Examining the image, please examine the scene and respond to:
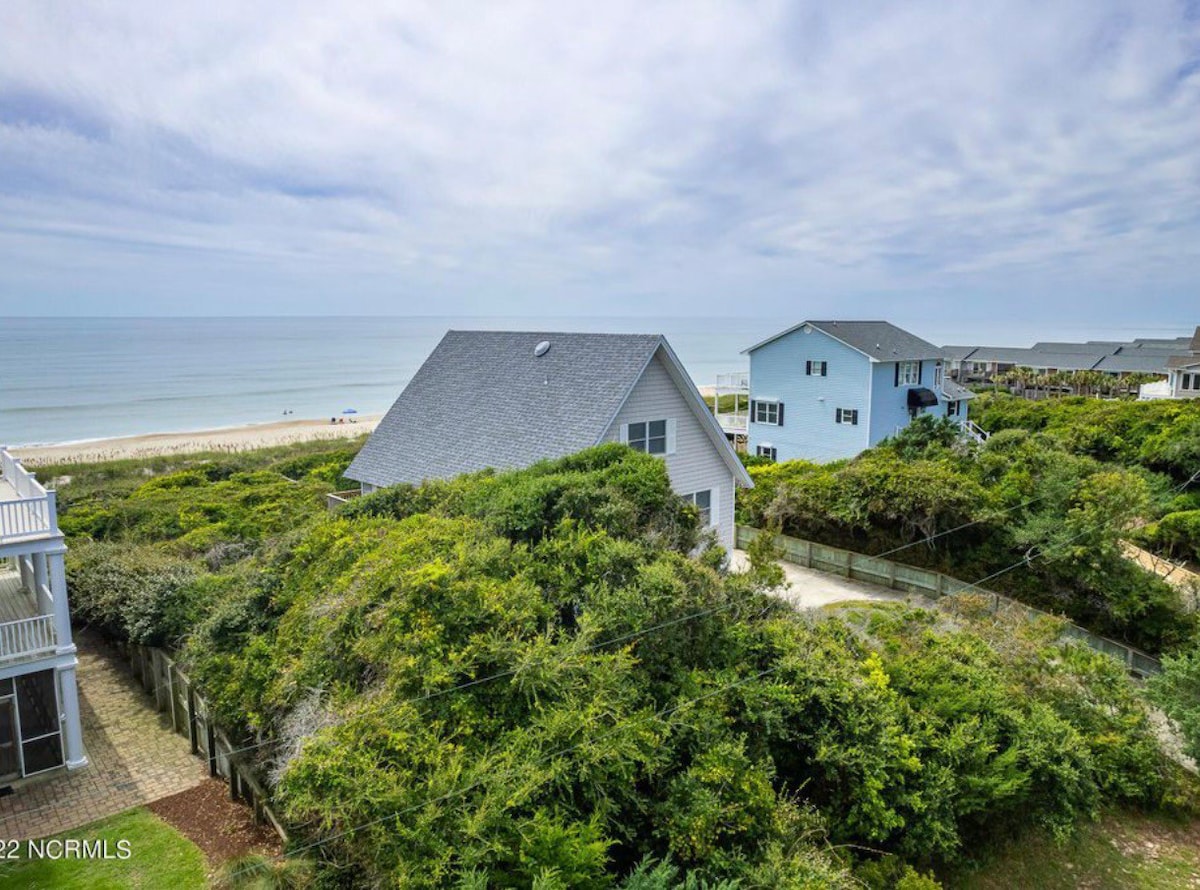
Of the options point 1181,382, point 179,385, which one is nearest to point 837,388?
point 1181,382

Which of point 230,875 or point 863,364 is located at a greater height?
point 863,364

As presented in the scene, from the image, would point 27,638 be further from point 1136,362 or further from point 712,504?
point 1136,362

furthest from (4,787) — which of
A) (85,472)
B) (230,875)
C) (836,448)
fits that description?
(85,472)

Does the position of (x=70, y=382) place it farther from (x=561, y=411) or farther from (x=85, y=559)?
(x=561, y=411)

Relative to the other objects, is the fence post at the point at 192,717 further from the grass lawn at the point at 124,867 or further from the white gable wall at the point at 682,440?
the white gable wall at the point at 682,440

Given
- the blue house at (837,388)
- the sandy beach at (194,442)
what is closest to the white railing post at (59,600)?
the blue house at (837,388)
